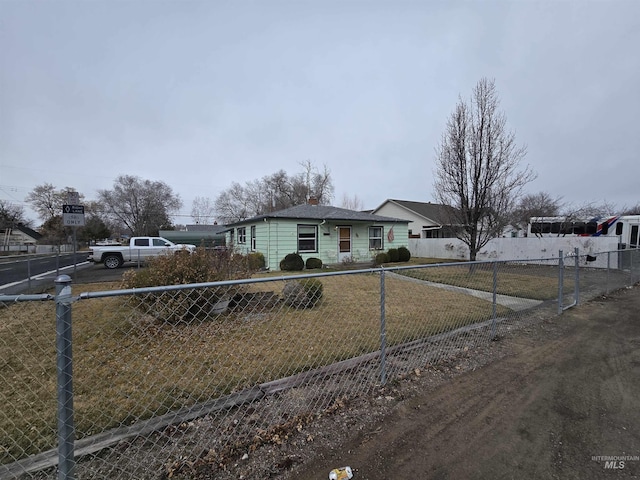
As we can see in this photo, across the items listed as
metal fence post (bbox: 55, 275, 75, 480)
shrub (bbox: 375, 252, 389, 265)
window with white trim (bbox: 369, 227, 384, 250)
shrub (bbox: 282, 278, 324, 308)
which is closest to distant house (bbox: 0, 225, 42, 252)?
window with white trim (bbox: 369, 227, 384, 250)

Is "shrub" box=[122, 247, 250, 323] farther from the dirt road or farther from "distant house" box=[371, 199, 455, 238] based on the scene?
"distant house" box=[371, 199, 455, 238]

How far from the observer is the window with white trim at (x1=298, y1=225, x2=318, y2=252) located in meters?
14.3

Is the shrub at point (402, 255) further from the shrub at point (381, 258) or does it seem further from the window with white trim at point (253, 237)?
the window with white trim at point (253, 237)

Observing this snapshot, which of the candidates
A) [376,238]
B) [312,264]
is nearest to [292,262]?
[312,264]

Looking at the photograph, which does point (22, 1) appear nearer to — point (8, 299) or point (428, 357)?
point (8, 299)

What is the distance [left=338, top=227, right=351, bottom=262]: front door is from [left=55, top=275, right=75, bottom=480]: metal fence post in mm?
14055

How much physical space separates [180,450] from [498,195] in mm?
12482

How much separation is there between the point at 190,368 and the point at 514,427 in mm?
3367

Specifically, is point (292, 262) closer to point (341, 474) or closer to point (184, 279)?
point (184, 279)

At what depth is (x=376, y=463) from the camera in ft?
6.45

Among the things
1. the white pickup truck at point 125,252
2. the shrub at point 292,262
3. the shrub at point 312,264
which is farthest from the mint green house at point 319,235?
the white pickup truck at point 125,252

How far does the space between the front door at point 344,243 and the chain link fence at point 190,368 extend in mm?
8870

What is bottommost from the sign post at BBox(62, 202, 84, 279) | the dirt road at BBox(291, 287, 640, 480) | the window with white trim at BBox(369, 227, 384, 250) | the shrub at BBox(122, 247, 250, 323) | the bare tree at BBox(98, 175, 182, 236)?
the dirt road at BBox(291, 287, 640, 480)

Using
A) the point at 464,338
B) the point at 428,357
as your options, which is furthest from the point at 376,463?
the point at 464,338
